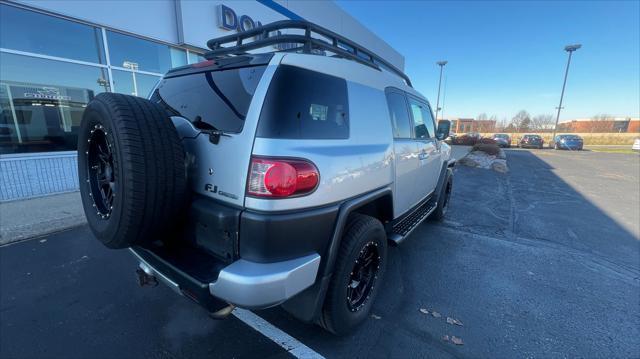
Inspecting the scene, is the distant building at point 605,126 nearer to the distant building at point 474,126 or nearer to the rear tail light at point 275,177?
the distant building at point 474,126

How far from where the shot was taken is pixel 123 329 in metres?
2.29

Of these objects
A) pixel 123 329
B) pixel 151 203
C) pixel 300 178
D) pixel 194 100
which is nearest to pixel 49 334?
pixel 123 329

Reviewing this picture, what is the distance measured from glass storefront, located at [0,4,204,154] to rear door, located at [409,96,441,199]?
24.3 ft

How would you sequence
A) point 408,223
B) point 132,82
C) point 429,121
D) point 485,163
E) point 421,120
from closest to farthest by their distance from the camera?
point 408,223 → point 421,120 → point 429,121 → point 132,82 → point 485,163

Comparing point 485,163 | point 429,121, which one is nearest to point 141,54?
point 429,121

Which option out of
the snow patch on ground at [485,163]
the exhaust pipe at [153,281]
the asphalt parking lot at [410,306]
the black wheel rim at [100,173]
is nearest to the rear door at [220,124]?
the black wheel rim at [100,173]

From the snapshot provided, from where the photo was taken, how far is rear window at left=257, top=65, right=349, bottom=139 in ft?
5.44

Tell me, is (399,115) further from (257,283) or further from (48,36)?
(48,36)

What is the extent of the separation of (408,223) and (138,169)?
287cm

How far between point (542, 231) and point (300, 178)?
5331 mm

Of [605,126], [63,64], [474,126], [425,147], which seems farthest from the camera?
[474,126]

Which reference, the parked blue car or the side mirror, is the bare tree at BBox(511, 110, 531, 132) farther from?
the side mirror

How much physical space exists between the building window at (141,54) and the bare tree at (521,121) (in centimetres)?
7386

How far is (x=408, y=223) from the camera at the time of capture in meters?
3.39
